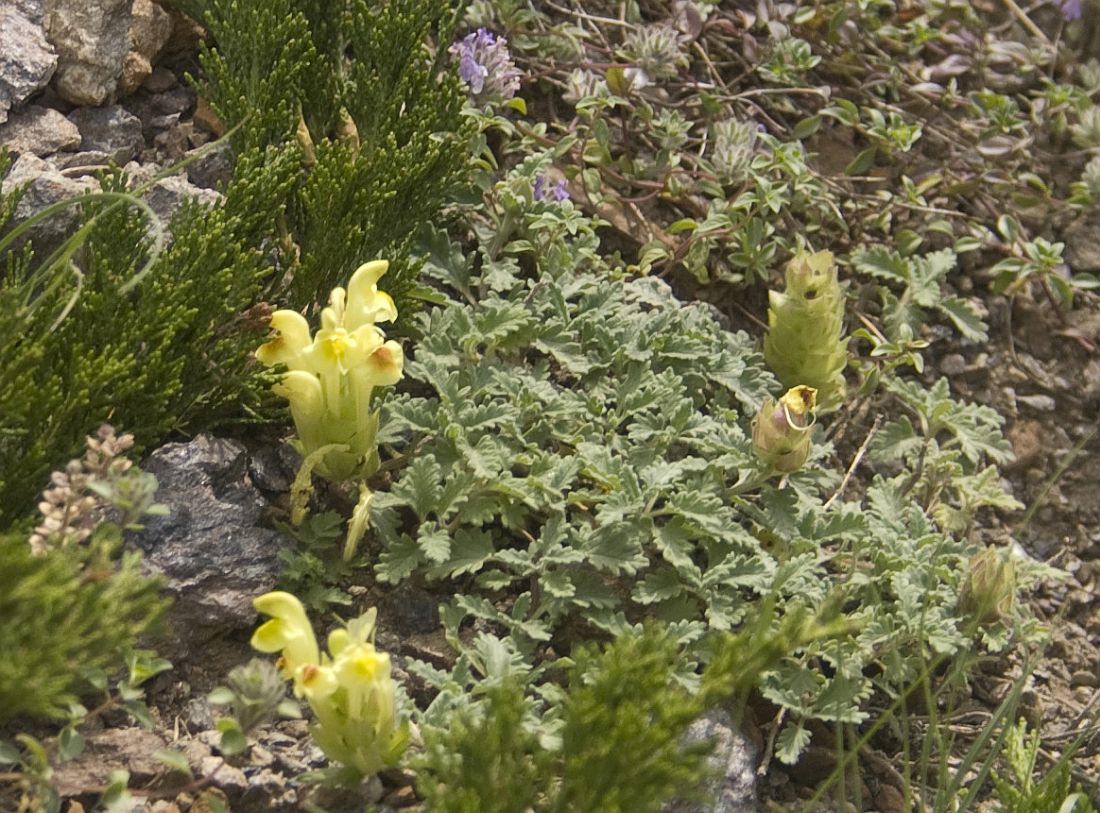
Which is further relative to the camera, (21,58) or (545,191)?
(545,191)

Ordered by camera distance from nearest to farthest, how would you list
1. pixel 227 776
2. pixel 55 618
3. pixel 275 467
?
pixel 55 618 → pixel 227 776 → pixel 275 467

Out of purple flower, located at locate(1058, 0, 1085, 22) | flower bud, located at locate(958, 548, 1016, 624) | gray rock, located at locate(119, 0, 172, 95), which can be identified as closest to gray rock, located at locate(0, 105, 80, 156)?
gray rock, located at locate(119, 0, 172, 95)

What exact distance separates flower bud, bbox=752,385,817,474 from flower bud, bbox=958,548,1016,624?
0.40 meters

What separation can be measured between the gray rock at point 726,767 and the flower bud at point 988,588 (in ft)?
1.76

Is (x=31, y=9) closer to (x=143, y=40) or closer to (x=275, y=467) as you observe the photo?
(x=143, y=40)

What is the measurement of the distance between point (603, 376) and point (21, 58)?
1453 mm

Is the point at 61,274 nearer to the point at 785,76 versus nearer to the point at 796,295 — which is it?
the point at 796,295

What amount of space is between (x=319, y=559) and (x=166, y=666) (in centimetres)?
44

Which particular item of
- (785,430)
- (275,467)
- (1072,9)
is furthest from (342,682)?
(1072,9)

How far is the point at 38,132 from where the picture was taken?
2.91 m

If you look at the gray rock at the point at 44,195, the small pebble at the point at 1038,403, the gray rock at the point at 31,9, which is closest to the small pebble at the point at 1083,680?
the small pebble at the point at 1038,403

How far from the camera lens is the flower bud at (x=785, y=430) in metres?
2.61

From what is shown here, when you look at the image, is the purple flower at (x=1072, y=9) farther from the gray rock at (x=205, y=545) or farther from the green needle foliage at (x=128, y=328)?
the gray rock at (x=205, y=545)

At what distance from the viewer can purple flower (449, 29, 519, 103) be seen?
3.22 m
